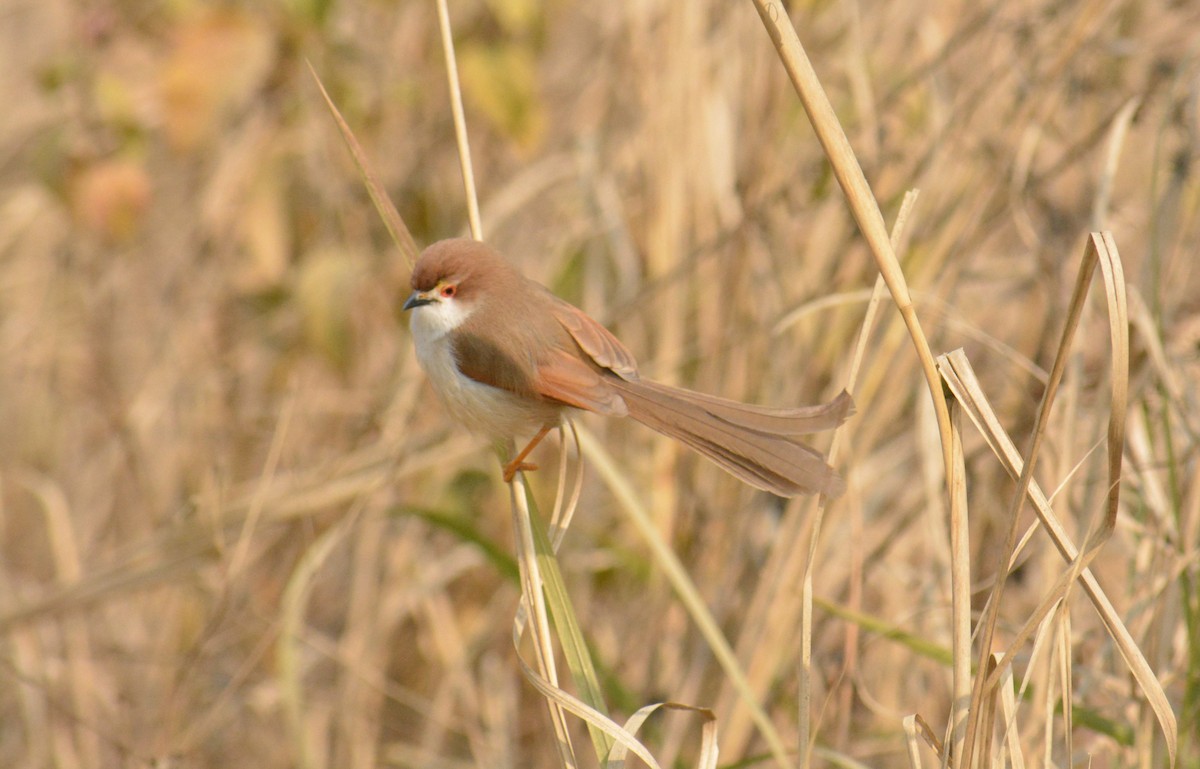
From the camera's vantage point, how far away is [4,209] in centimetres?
483

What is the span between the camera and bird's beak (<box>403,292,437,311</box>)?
7.82 ft

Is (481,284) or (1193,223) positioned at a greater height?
(481,284)

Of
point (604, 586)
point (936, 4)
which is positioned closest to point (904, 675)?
point (604, 586)

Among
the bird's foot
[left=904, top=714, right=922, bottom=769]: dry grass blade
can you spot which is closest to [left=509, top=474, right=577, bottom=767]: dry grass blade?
the bird's foot

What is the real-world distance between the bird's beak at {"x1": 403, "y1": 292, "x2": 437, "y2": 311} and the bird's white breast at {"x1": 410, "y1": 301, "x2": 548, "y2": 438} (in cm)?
3

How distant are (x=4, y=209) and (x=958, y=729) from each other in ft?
15.2

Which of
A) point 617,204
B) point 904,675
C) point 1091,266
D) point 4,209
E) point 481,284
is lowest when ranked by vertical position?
point 904,675

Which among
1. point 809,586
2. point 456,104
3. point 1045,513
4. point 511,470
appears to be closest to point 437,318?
point 511,470

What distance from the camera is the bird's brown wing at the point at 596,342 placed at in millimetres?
2336

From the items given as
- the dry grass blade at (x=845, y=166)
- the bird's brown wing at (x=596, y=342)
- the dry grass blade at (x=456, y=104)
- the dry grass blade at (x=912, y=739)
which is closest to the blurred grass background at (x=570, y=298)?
the bird's brown wing at (x=596, y=342)

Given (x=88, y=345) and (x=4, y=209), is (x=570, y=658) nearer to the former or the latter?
(x=88, y=345)

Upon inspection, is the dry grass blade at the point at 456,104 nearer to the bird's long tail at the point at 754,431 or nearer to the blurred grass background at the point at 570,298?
the bird's long tail at the point at 754,431

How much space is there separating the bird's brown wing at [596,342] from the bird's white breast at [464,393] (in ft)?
0.51

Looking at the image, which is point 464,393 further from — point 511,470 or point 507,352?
point 511,470
